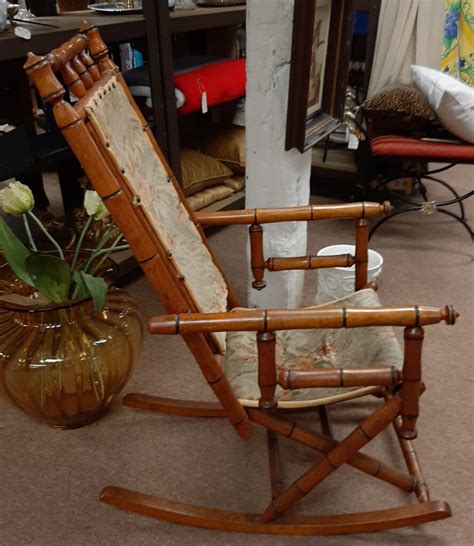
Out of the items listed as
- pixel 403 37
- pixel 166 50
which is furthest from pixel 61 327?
pixel 403 37

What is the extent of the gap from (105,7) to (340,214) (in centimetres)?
137

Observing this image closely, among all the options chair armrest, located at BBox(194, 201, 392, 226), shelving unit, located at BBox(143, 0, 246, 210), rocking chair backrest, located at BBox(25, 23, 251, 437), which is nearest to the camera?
rocking chair backrest, located at BBox(25, 23, 251, 437)

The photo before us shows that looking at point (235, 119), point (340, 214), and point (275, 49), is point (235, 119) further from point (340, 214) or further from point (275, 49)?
point (340, 214)

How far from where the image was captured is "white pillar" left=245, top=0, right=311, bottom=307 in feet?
4.97

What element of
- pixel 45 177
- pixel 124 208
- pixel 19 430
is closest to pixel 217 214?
pixel 124 208

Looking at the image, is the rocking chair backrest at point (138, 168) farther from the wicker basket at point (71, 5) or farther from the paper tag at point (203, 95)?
the wicker basket at point (71, 5)

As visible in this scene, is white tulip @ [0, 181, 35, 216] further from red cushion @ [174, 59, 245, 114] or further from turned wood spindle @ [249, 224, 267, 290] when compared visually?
red cushion @ [174, 59, 245, 114]

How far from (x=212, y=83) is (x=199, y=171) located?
0.42m

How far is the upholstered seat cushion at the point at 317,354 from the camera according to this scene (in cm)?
115

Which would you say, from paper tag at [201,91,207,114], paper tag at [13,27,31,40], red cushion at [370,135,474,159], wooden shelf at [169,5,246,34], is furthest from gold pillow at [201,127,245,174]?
paper tag at [13,27,31,40]

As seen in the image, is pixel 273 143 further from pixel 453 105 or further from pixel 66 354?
pixel 453 105

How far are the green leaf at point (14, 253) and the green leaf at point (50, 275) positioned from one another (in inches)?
0.6

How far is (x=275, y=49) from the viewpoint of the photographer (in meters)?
1.53

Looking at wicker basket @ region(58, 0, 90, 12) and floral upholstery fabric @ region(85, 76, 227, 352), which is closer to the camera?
floral upholstery fabric @ region(85, 76, 227, 352)
